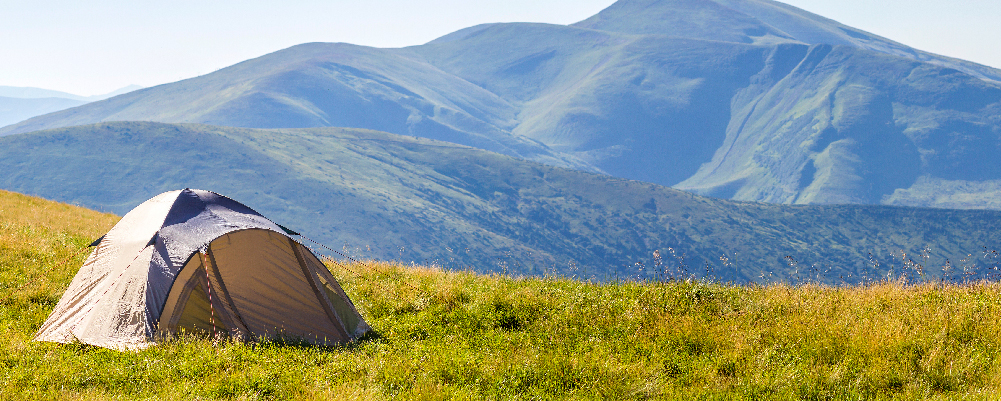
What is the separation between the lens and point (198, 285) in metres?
9.98

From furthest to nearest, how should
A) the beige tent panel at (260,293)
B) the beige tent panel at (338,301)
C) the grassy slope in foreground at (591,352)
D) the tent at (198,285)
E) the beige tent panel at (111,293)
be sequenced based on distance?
1. the beige tent panel at (338,301)
2. the beige tent panel at (260,293)
3. the tent at (198,285)
4. the beige tent panel at (111,293)
5. the grassy slope in foreground at (591,352)

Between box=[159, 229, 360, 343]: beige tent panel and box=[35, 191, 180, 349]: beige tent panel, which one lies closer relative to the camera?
box=[35, 191, 180, 349]: beige tent panel

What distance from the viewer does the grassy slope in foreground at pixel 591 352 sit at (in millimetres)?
7699

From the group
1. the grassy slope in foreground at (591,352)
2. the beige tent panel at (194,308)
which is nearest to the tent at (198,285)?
the beige tent panel at (194,308)

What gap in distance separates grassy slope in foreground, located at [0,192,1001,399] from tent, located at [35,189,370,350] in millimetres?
555

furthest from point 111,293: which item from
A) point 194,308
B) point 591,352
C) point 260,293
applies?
point 591,352

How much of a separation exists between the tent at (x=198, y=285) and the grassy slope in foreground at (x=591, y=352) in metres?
0.56

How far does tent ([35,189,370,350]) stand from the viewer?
960 centimetres

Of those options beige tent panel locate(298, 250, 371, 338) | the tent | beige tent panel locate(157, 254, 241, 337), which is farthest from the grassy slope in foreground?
beige tent panel locate(157, 254, 241, 337)

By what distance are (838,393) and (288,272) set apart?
782cm

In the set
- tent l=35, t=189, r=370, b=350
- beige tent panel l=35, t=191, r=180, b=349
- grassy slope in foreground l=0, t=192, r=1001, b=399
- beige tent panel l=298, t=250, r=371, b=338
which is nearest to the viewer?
grassy slope in foreground l=0, t=192, r=1001, b=399

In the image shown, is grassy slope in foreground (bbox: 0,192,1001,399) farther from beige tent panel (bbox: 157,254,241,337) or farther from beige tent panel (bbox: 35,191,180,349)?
beige tent panel (bbox: 157,254,241,337)

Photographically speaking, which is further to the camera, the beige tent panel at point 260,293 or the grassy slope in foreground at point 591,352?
the beige tent panel at point 260,293

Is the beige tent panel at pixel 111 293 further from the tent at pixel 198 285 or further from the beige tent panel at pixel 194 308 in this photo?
the beige tent panel at pixel 194 308
